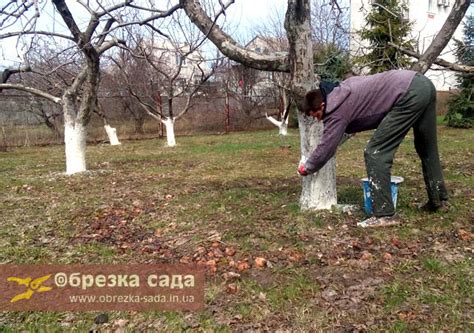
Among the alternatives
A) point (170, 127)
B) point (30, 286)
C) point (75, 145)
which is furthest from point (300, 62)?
point (170, 127)

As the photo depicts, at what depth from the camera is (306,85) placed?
395 cm

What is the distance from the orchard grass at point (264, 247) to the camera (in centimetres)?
243

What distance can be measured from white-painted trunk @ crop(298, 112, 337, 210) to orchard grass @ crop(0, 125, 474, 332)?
167mm

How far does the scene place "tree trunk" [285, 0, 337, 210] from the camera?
3.87 meters

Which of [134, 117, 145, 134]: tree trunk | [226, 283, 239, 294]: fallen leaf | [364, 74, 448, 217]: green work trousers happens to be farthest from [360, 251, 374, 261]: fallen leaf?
[134, 117, 145, 134]: tree trunk

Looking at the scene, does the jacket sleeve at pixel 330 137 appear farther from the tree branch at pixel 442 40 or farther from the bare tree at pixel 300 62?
the tree branch at pixel 442 40

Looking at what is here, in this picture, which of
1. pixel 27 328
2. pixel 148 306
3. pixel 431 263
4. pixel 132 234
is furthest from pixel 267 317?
pixel 132 234

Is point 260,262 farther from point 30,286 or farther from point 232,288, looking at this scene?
point 30,286

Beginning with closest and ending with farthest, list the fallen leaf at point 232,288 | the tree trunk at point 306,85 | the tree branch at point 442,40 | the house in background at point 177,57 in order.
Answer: the fallen leaf at point 232,288
the tree trunk at point 306,85
the tree branch at point 442,40
the house in background at point 177,57

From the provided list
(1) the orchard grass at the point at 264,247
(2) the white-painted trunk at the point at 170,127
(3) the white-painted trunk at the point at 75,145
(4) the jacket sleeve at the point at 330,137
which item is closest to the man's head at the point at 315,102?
(4) the jacket sleeve at the point at 330,137

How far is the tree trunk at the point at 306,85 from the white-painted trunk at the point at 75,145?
5.05 metres

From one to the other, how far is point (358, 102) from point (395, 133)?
43 centimetres

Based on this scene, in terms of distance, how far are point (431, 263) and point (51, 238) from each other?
3.71m

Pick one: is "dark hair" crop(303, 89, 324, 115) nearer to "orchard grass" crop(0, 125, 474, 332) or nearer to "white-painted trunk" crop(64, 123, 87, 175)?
"orchard grass" crop(0, 125, 474, 332)
